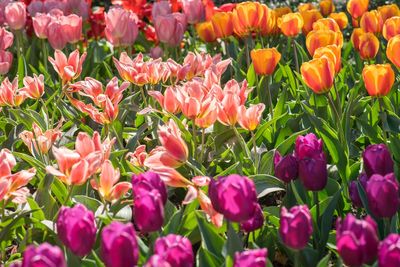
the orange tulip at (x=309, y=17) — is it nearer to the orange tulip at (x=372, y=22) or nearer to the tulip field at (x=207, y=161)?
the tulip field at (x=207, y=161)

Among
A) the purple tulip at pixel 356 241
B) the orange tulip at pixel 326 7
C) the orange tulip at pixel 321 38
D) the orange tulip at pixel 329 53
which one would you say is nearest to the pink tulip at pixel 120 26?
the orange tulip at pixel 321 38

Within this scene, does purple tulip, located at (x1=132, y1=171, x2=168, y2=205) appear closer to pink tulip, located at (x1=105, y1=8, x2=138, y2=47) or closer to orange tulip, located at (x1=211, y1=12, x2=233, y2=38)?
pink tulip, located at (x1=105, y1=8, x2=138, y2=47)

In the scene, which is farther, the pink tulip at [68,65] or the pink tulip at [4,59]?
the pink tulip at [4,59]

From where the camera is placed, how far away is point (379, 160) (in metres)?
2.16

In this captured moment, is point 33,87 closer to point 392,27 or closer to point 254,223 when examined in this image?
point 254,223

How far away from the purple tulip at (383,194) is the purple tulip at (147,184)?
1.61ft

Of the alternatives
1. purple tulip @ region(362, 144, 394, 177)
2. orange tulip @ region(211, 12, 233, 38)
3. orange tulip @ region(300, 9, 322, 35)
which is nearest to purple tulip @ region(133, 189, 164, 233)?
purple tulip @ region(362, 144, 394, 177)

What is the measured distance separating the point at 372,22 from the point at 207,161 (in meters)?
1.26

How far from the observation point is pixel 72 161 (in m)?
2.17

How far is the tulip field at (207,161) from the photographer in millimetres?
1819

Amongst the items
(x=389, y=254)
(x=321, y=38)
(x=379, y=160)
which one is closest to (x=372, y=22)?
(x=321, y=38)

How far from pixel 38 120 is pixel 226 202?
4.92 feet

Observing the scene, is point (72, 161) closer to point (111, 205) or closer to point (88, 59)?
point (111, 205)

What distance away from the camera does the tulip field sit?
1.82 metres
